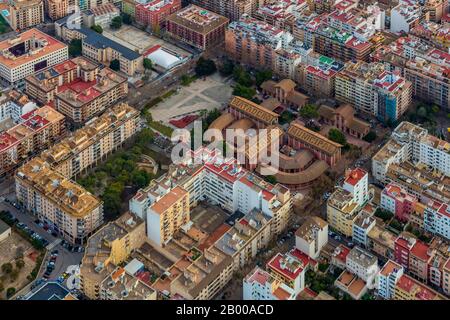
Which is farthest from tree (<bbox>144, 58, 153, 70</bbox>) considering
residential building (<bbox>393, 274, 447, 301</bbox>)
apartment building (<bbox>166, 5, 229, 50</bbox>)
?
residential building (<bbox>393, 274, 447, 301</bbox>)

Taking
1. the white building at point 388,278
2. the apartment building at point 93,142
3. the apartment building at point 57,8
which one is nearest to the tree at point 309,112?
the apartment building at point 93,142

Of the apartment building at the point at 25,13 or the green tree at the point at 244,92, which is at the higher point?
the apartment building at the point at 25,13

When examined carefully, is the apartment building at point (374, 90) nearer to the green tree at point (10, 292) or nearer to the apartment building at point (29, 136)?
the apartment building at point (29, 136)

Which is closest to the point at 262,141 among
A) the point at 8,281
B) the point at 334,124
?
the point at 334,124

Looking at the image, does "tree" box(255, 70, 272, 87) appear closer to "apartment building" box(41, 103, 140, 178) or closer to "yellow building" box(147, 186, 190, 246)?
"apartment building" box(41, 103, 140, 178)

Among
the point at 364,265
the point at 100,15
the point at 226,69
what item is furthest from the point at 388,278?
the point at 100,15
